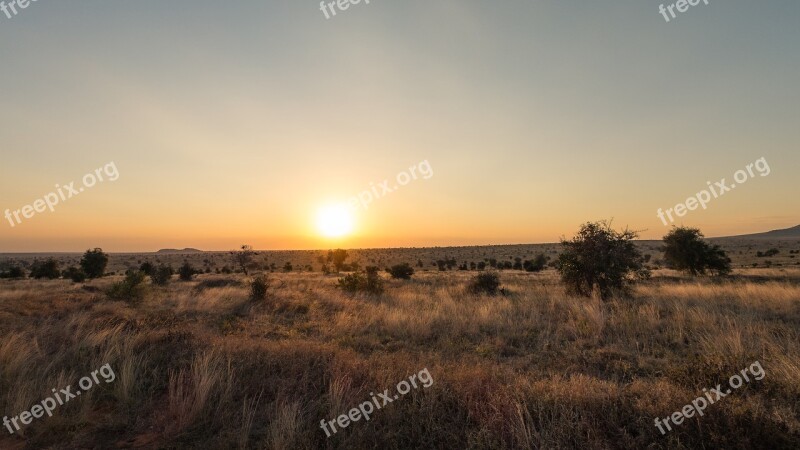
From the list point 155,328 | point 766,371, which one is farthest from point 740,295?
point 155,328

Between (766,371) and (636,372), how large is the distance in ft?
5.89

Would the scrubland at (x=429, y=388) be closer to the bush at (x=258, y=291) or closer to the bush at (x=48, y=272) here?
the bush at (x=258, y=291)

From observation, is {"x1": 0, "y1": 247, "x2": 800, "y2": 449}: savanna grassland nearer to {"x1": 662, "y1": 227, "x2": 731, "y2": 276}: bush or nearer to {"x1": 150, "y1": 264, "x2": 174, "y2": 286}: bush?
{"x1": 150, "y1": 264, "x2": 174, "y2": 286}: bush

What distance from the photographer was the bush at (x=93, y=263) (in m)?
36.8

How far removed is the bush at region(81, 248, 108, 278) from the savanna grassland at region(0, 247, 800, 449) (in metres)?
32.1

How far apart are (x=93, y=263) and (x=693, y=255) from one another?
176ft

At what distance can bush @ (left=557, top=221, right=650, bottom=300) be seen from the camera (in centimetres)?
1619

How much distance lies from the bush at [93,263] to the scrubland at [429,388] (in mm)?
32046

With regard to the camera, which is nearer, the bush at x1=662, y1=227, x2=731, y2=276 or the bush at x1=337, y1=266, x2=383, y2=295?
the bush at x1=337, y1=266, x2=383, y2=295

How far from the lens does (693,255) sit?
2939cm

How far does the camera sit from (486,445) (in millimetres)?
4387

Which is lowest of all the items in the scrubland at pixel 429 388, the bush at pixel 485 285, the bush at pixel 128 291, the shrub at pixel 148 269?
the scrubland at pixel 429 388

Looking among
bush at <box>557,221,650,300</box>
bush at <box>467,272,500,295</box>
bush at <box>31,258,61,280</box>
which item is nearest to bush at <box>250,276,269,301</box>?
bush at <box>467,272,500,295</box>

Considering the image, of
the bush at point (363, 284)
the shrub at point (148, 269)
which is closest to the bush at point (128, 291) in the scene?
the bush at point (363, 284)
